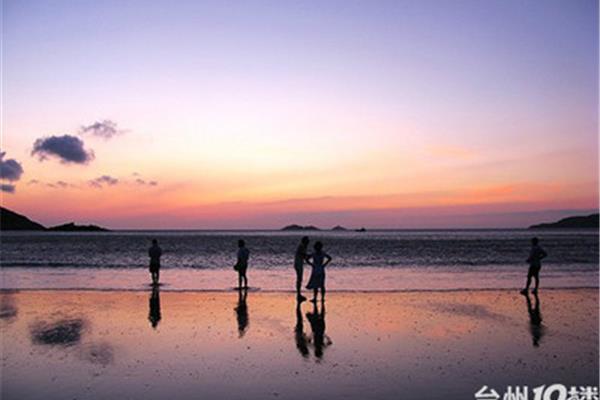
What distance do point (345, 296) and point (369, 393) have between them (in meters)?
10.5

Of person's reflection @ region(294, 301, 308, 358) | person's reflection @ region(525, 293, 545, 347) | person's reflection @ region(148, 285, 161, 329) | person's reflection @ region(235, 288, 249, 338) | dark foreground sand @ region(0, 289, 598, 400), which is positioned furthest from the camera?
person's reflection @ region(148, 285, 161, 329)

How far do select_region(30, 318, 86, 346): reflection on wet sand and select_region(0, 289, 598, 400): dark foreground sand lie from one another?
5cm

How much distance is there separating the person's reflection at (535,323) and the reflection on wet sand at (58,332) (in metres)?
10.2

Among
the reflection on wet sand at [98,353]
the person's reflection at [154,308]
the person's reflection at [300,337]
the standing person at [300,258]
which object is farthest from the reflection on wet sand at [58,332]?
the standing person at [300,258]

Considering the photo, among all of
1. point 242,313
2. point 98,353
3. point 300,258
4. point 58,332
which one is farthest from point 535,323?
point 58,332

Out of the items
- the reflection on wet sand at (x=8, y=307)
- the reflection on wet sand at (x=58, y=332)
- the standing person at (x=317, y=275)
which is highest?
the standing person at (x=317, y=275)

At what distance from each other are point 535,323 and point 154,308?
10.8 meters

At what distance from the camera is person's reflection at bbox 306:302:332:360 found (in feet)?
34.4

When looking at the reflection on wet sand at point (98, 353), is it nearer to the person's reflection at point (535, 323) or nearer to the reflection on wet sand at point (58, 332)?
the reflection on wet sand at point (58, 332)

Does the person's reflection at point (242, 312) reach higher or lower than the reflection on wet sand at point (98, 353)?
lower

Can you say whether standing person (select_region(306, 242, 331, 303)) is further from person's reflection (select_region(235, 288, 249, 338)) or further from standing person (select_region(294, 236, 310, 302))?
person's reflection (select_region(235, 288, 249, 338))

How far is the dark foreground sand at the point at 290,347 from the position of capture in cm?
805

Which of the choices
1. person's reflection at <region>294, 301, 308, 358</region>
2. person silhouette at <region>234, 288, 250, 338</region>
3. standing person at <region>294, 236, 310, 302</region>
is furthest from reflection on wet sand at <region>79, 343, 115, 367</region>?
standing person at <region>294, 236, 310, 302</region>

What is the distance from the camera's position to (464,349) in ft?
34.1
